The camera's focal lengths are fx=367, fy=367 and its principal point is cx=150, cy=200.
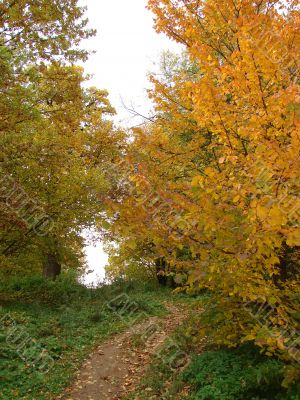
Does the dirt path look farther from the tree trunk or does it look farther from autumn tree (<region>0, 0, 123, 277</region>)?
the tree trunk

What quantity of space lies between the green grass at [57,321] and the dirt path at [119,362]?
24 cm

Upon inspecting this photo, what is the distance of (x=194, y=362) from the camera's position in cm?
570

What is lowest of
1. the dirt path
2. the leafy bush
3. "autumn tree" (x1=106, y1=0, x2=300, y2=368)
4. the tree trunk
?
the leafy bush

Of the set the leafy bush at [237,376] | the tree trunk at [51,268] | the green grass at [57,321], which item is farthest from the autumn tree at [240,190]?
the tree trunk at [51,268]

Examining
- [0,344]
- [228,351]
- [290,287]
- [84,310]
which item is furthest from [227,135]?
[84,310]

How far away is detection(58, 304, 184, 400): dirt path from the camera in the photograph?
630 cm

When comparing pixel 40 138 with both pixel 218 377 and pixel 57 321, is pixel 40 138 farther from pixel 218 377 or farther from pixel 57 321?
pixel 218 377

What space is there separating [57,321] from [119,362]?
8.15ft

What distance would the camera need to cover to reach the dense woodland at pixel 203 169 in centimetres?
326

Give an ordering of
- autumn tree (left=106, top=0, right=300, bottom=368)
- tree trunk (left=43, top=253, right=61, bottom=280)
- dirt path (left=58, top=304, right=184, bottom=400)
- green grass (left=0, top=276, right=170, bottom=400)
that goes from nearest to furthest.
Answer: autumn tree (left=106, top=0, right=300, bottom=368), dirt path (left=58, top=304, right=184, bottom=400), green grass (left=0, top=276, right=170, bottom=400), tree trunk (left=43, top=253, right=61, bottom=280)

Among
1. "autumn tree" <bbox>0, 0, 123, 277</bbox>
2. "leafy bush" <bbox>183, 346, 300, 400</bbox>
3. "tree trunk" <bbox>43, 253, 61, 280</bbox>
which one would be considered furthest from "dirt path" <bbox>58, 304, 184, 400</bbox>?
"tree trunk" <bbox>43, 253, 61, 280</bbox>

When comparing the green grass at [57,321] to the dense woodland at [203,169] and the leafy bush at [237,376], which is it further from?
the leafy bush at [237,376]

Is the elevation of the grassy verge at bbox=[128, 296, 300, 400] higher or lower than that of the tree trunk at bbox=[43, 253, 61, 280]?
lower

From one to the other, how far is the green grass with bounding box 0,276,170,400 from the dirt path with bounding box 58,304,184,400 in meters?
0.24
